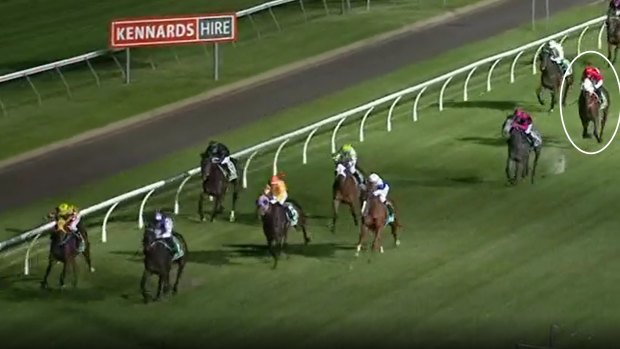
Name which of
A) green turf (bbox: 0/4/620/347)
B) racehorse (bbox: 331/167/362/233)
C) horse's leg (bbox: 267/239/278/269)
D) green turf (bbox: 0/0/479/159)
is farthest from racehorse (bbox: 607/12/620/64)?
horse's leg (bbox: 267/239/278/269)

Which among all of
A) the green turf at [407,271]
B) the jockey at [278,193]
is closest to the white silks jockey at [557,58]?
the green turf at [407,271]

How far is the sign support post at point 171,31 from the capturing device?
140ft

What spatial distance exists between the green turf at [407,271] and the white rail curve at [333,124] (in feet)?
1.23

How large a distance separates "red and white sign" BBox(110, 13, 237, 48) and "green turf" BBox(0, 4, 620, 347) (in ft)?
21.0

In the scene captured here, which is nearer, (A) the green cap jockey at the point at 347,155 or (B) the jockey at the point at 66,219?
(B) the jockey at the point at 66,219

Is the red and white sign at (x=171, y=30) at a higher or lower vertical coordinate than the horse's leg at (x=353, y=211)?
higher

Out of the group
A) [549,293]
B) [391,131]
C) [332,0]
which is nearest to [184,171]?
[391,131]

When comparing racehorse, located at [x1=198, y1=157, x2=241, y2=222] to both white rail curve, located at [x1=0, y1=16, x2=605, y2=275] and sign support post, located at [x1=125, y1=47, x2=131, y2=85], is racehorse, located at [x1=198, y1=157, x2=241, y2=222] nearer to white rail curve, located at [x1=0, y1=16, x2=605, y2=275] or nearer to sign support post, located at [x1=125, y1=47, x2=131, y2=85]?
white rail curve, located at [x1=0, y1=16, x2=605, y2=275]

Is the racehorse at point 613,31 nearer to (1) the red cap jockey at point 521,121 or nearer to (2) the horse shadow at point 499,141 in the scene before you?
(2) the horse shadow at point 499,141

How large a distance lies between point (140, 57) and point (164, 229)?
57.6ft

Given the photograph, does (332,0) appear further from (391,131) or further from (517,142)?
(517,142)

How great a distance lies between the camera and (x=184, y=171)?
37.1 metres

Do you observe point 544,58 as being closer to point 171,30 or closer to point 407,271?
point 171,30

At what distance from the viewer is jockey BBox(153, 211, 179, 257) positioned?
28938mm
